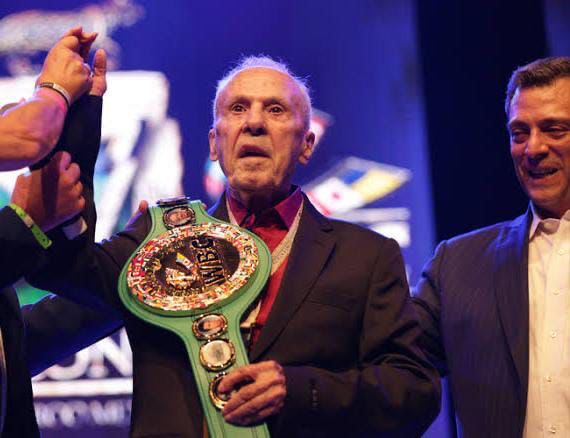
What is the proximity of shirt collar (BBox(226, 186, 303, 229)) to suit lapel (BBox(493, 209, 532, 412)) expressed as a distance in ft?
2.08

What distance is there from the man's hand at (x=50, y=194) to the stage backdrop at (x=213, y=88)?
5.40 ft

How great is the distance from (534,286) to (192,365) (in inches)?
42.2

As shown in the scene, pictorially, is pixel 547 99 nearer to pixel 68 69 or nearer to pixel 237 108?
pixel 237 108

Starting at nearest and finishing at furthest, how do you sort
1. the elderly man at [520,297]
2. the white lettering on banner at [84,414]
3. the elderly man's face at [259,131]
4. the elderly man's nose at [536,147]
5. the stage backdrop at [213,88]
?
1. the elderly man's face at [259,131]
2. the elderly man at [520,297]
3. the elderly man's nose at [536,147]
4. the white lettering on banner at [84,414]
5. the stage backdrop at [213,88]

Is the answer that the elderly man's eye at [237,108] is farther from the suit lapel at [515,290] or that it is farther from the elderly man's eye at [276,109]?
the suit lapel at [515,290]

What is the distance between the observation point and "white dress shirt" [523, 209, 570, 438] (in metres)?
2.04

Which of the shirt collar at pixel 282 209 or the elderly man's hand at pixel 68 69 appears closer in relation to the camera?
the elderly man's hand at pixel 68 69

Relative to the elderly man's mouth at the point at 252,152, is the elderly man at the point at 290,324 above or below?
below

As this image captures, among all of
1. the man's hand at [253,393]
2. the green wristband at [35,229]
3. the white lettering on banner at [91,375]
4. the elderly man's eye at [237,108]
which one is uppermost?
the elderly man's eye at [237,108]

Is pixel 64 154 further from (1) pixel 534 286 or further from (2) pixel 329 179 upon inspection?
(2) pixel 329 179

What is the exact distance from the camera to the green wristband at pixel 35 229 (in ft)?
5.22

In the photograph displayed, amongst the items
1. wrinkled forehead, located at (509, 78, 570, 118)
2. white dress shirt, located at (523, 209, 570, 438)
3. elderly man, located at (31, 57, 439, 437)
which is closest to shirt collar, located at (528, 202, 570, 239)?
white dress shirt, located at (523, 209, 570, 438)

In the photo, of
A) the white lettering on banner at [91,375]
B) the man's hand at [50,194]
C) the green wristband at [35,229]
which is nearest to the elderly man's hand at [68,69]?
the man's hand at [50,194]

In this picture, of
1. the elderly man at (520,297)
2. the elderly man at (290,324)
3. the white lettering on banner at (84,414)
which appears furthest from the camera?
the white lettering on banner at (84,414)
